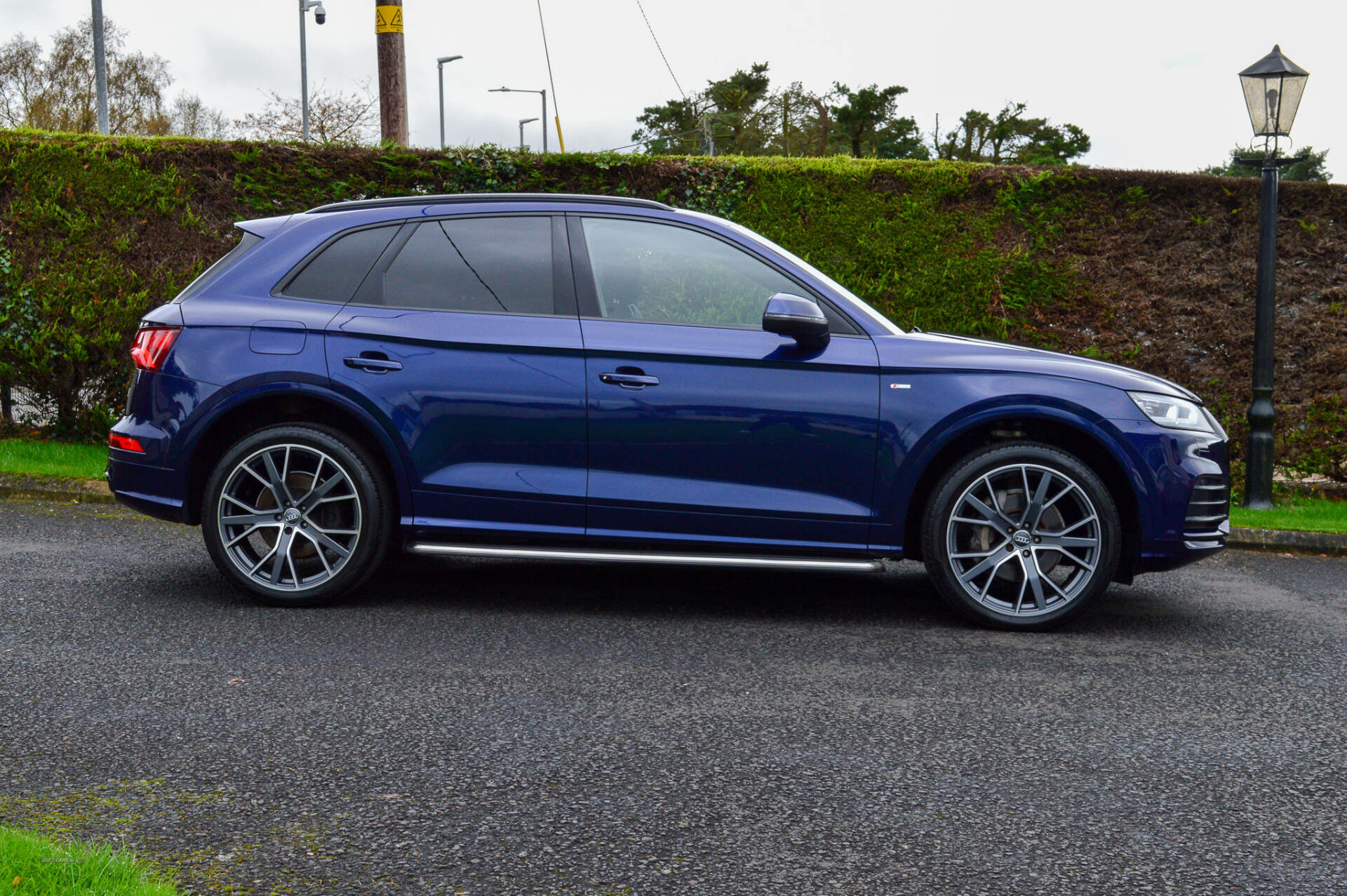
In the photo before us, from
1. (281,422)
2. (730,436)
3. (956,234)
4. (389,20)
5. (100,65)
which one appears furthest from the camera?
(100,65)

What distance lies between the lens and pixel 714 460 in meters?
5.24

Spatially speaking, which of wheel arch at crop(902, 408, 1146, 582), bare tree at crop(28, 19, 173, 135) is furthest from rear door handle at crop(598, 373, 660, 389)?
bare tree at crop(28, 19, 173, 135)

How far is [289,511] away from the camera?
5445 mm

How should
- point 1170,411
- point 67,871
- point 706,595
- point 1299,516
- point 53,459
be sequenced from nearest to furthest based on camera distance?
point 67,871, point 1170,411, point 706,595, point 1299,516, point 53,459

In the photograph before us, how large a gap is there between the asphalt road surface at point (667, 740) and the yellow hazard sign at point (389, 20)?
7.35 m

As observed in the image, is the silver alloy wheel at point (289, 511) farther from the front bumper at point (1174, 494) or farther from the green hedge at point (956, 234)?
the green hedge at point (956, 234)

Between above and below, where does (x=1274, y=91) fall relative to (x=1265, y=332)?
above

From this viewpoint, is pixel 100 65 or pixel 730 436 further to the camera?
pixel 100 65

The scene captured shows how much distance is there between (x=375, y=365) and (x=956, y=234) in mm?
5743

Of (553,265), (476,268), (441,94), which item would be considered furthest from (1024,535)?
(441,94)

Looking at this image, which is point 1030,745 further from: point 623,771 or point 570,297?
point 570,297

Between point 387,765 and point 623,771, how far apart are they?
2.28 feet

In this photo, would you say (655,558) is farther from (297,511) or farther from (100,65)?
(100,65)

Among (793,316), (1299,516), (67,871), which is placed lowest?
(1299,516)
